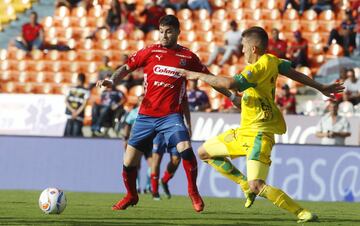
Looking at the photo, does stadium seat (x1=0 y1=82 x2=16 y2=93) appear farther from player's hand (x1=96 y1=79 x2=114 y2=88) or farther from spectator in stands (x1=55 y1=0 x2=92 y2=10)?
player's hand (x1=96 y1=79 x2=114 y2=88)

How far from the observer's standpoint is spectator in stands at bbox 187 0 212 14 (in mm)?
26594

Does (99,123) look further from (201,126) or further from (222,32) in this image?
(222,32)

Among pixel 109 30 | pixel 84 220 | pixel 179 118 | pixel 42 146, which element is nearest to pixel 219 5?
pixel 109 30

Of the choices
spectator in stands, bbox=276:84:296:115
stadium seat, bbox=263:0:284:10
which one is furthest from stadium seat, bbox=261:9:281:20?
spectator in stands, bbox=276:84:296:115

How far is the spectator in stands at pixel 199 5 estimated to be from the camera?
87.2ft

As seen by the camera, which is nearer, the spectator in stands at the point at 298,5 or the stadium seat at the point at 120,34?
the spectator in stands at the point at 298,5

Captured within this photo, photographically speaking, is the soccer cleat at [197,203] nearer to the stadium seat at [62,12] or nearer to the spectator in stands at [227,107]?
the spectator in stands at [227,107]

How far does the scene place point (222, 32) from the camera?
26.1 metres

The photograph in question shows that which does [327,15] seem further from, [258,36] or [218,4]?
[258,36]

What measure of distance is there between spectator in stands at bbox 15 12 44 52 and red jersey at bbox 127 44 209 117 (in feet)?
46.3

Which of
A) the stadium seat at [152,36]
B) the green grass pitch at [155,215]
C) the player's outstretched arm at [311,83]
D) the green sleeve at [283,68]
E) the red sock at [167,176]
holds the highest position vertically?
the stadium seat at [152,36]

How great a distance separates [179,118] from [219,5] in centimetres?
1453

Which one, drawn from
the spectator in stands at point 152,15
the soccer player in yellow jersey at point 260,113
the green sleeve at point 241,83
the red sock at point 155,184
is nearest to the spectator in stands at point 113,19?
the spectator in stands at point 152,15

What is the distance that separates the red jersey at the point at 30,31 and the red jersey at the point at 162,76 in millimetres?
14118
